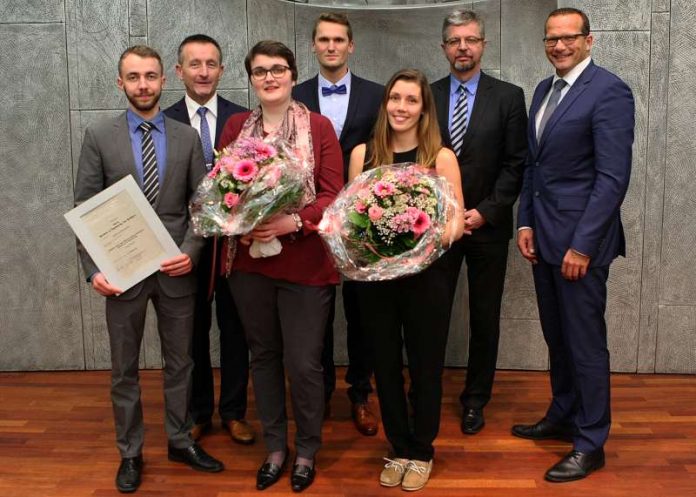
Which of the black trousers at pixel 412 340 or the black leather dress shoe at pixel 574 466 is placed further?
the black leather dress shoe at pixel 574 466

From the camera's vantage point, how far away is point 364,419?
11.2ft

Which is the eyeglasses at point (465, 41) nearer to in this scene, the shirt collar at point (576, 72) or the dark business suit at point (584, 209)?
the dark business suit at point (584, 209)

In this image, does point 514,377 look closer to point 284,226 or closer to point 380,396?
point 380,396

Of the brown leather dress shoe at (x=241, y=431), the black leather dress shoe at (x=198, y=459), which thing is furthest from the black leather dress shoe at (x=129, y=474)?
the brown leather dress shoe at (x=241, y=431)

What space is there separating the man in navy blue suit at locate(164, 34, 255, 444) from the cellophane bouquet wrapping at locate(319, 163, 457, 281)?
0.71m

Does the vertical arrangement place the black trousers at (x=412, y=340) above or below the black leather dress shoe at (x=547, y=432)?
above

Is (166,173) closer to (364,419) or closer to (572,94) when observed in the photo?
(364,419)

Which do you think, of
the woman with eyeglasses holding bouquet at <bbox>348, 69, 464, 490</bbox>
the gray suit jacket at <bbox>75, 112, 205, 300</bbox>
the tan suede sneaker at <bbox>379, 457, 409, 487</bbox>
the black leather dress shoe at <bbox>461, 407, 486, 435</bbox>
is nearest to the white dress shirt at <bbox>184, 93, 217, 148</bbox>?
the gray suit jacket at <bbox>75, 112, 205, 300</bbox>

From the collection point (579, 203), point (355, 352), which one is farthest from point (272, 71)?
point (355, 352)

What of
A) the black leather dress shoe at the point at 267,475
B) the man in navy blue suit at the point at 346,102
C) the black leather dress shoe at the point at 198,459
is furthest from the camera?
the man in navy blue suit at the point at 346,102

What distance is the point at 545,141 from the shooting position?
9.62 ft

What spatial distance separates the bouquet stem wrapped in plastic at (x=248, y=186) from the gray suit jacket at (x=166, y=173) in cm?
25

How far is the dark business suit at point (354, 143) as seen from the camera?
328cm

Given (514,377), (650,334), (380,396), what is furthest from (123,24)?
(650,334)
